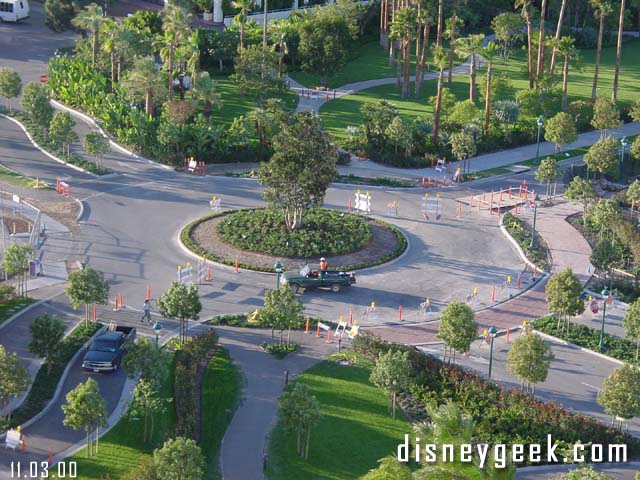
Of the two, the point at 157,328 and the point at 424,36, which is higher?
the point at 424,36

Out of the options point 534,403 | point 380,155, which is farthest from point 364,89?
point 534,403

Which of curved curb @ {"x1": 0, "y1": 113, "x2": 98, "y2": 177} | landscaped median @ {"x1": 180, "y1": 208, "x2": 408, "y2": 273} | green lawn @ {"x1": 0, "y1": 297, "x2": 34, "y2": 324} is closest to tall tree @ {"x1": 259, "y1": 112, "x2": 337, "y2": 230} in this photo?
landscaped median @ {"x1": 180, "y1": 208, "x2": 408, "y2": 273}

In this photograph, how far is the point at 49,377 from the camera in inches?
1978

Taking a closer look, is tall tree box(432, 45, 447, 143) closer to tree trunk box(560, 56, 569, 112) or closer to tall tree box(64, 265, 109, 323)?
tree trunk box(560, 56, 569, 112)

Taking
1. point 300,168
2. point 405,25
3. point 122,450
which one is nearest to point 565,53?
point 405,25

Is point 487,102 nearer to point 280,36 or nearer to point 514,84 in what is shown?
point 514,84

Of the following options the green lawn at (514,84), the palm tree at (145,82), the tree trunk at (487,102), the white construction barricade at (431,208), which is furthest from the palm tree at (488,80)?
the palm tree at (145,82)

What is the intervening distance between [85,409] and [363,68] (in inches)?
2793

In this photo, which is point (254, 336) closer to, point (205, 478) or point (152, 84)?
point (205, 478)

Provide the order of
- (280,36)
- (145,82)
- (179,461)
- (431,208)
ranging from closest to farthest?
(179,461) < (431,208) < (145,82) < (280,36)

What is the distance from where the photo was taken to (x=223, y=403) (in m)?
48.9

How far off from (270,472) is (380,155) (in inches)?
1716

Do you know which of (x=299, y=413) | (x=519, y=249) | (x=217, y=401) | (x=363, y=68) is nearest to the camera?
(x=299, y=413)

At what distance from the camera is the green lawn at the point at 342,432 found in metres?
44.1
